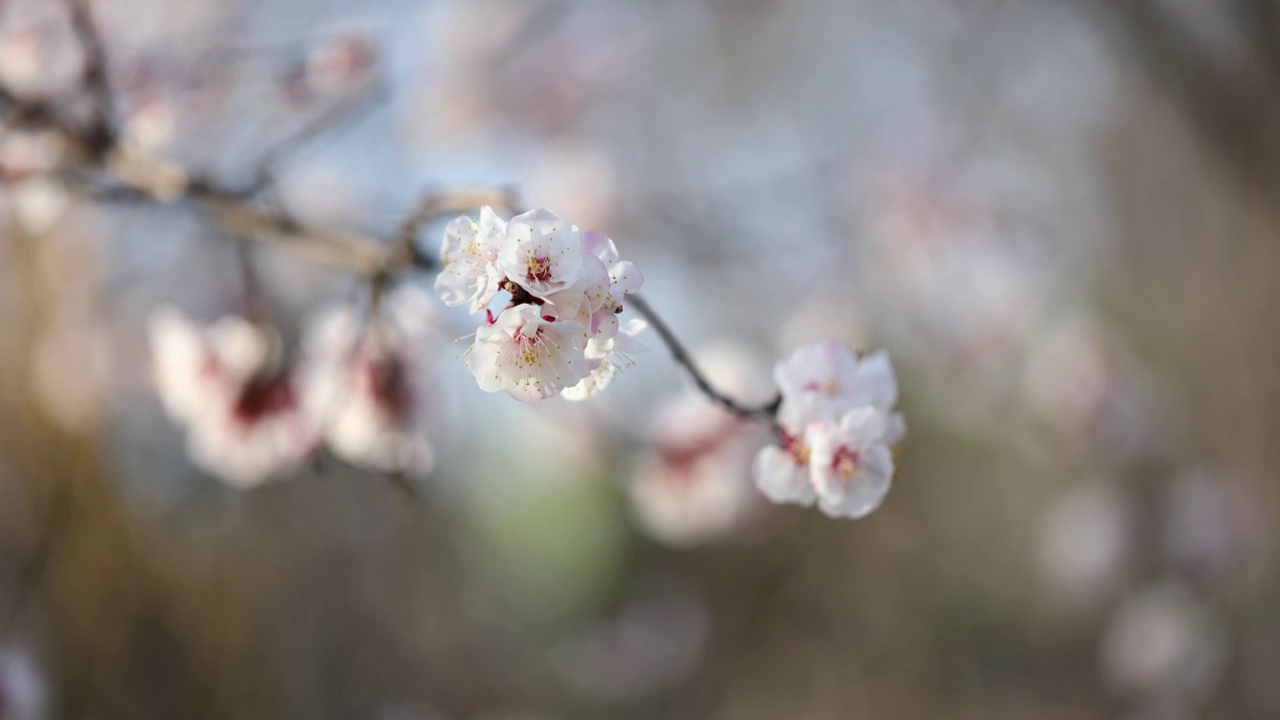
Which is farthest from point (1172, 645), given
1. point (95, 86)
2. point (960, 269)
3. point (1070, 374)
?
point (95, 86)

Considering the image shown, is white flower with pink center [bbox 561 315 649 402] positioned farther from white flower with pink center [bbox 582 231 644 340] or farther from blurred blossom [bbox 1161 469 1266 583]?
blurred blossom [bbox 1161 469 1266 583]

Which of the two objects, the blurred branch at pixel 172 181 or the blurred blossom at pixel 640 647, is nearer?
the blurred branch at pixel 172 181

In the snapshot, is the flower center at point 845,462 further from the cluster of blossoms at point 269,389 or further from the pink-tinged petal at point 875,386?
the cluster of blossoms at point 269,389

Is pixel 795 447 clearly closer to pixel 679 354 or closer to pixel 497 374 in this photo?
Answer: pixel 679 354

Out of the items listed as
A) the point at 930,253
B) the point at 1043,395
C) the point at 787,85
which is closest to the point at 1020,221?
the point at 930,253

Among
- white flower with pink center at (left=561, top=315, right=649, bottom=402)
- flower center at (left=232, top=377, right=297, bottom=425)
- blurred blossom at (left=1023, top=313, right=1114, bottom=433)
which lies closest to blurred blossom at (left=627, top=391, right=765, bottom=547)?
flower center at (left=232, top=377, right=297, bottom=425)

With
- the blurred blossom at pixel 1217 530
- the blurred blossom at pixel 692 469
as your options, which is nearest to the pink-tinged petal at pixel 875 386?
the blurred blossom at pixel 692 469
